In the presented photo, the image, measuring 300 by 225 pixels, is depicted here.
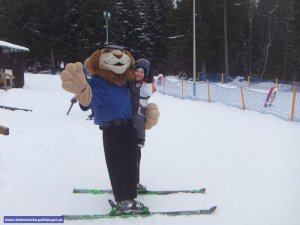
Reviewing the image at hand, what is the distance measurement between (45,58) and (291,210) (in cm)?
4854

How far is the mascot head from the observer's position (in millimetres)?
4508

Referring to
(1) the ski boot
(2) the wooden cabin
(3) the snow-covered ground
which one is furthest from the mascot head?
(2) the wooden cabin

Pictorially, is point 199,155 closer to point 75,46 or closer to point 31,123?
point 31,123

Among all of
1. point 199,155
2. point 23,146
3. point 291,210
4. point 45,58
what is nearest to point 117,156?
point 291,210

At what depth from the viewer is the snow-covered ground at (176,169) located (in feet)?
15.3

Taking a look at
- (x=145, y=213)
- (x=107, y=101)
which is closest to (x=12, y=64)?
(x=107, y=101)

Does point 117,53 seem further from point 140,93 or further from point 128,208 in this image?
Answer: point 128,208

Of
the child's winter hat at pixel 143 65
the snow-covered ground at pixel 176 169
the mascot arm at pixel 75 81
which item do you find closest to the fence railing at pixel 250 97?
the snow-covered ground at pixel 176 169

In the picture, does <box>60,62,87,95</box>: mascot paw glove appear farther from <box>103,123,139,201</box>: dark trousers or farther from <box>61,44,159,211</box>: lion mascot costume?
<box>103,123,139,201</box>: dark trousers

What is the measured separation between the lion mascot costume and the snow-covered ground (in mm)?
392

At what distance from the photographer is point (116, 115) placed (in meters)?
4.49

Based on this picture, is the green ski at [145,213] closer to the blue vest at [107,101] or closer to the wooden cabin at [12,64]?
the blue vest at [107,101]

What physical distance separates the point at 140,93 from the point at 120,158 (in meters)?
0.83

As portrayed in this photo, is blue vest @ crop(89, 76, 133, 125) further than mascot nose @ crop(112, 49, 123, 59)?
No
